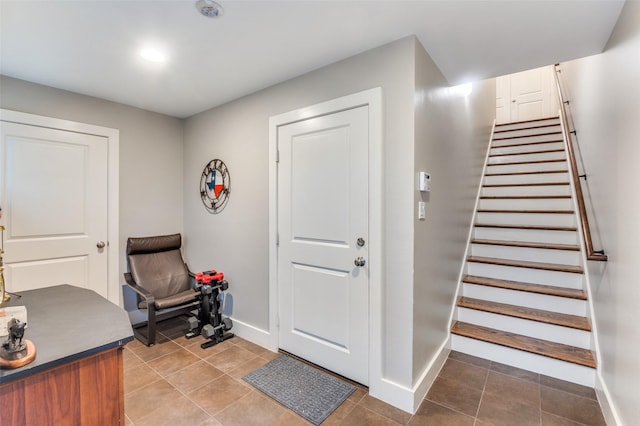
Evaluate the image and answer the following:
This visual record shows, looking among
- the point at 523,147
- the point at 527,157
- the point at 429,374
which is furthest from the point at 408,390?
the point at 523,147

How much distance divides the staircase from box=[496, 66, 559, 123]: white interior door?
63.1 inches

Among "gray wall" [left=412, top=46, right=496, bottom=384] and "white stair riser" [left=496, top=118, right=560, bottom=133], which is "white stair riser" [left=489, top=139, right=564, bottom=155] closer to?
"white stair riser" [left=496, top=118, right=560, bottom=133]

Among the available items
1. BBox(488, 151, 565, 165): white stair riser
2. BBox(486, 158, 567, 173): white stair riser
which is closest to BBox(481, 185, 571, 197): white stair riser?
BBox(486, 158, 567, 173): white stair riser

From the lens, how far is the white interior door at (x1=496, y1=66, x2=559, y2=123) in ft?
17.4

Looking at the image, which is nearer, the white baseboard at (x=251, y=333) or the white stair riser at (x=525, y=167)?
the white baseboard at (x=251, y=333)

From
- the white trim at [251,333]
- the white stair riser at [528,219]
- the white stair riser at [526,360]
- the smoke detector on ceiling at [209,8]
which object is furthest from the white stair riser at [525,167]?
the smoke detector on ceiling at [209,8]

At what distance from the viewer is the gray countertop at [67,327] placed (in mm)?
992

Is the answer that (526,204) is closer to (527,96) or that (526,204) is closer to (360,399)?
(360,399)

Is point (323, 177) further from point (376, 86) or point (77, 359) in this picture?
point (77, 359)

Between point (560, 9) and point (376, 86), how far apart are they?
1042 millimetres

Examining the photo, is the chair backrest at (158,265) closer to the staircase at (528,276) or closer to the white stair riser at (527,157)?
the staircase at (528,276)

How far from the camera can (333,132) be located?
2.20 metres

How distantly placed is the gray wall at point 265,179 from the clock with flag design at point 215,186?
0.08 metres

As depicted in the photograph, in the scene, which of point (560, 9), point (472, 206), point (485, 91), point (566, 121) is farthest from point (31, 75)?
point (566, 121)
